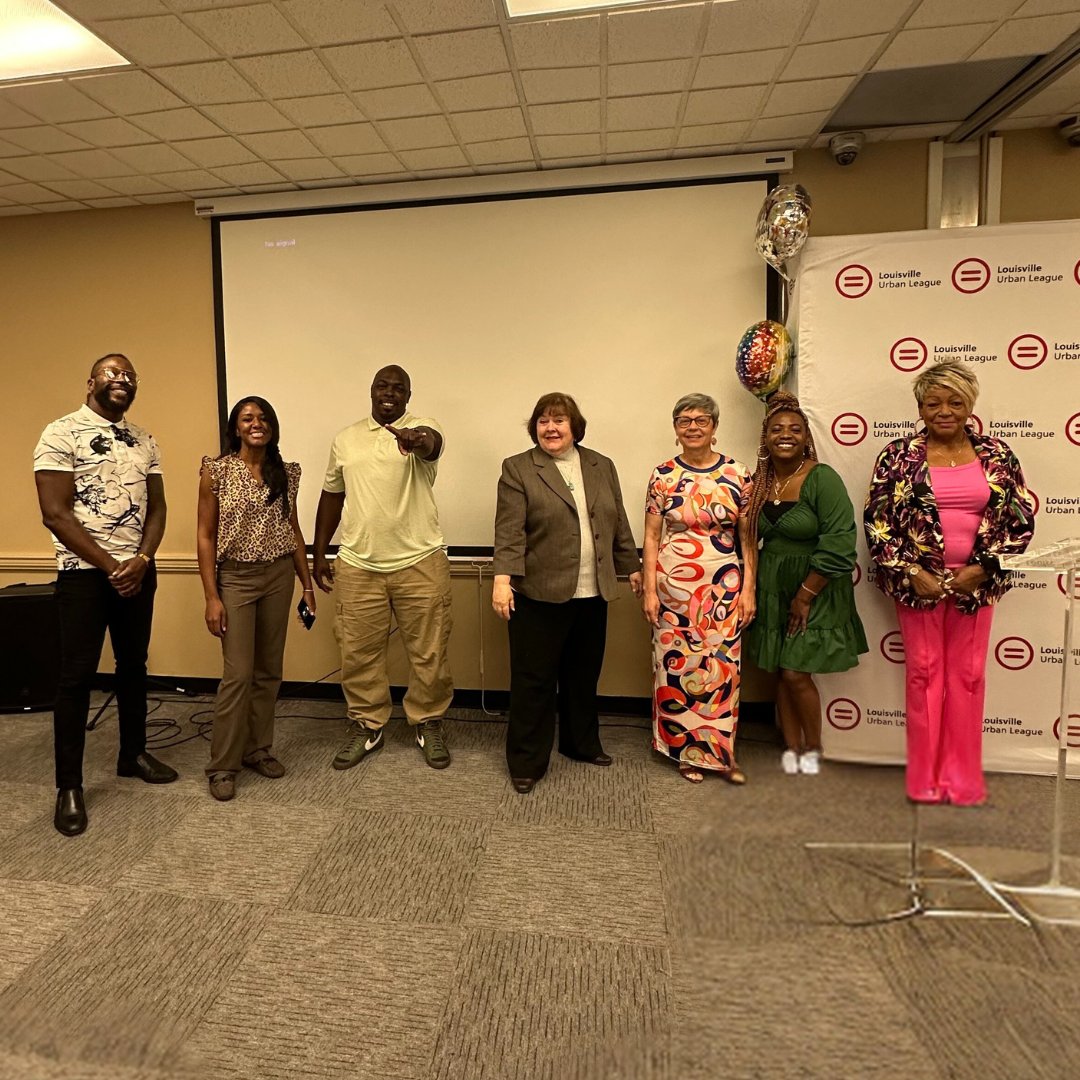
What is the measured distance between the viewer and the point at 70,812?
2.18 meters

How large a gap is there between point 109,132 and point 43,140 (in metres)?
0.32

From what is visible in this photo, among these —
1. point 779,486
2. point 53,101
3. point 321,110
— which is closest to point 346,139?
point 321,110

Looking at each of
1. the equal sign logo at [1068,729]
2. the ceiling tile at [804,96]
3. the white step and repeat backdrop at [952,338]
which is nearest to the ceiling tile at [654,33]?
the ceiling tile at [804,96]

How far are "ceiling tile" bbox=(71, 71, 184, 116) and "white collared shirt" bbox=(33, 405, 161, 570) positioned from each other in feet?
3.70

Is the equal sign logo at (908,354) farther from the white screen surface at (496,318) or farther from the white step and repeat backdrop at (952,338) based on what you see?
the white screen surface at (496,318)

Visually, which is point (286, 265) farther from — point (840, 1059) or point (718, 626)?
point (840, 1059)

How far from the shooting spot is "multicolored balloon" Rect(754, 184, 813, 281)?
2.54m

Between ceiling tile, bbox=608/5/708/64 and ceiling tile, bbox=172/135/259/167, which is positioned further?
ceiling tile, bbox=172/135/259/167

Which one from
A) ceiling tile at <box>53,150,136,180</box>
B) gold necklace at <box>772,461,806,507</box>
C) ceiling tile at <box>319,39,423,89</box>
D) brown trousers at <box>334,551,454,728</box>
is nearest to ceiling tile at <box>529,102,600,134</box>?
ceiling tile at <box>319,39,423,89</box>

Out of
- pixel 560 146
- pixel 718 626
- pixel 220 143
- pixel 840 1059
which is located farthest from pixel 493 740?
pixel 220 143

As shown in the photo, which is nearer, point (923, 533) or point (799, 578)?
point (923, 533)

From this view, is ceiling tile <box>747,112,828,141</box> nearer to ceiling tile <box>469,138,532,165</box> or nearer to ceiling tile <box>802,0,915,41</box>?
ceiling tile <box>802,0,915,41</box>

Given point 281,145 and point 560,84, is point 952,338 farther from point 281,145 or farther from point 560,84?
point 281,145

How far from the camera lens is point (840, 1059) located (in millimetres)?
637
